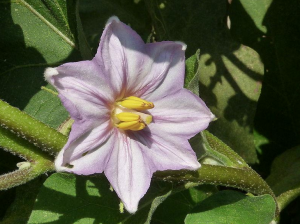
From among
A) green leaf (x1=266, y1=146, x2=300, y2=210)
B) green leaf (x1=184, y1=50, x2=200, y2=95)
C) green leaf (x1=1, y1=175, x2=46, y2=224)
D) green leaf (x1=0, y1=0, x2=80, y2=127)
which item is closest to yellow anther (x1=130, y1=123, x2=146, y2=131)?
green leaf (x1=184, y1=50, x2=200, y2=95)

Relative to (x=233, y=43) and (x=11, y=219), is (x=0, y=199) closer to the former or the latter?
(x=11, y=219)

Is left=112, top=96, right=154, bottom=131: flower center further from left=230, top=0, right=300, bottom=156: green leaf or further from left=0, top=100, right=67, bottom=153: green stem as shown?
left=230, top=0, right=300, bottom=156: green leaf

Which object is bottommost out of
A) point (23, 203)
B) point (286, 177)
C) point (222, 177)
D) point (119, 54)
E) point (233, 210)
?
point (23, 203)

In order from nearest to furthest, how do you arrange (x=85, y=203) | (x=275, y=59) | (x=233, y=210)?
(x=233, y=210), (x=85, y=203), (x=275, y=59)

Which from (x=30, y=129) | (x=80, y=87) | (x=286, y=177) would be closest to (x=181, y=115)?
(x=80, y=87)

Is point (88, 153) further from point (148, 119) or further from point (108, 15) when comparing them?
point (108, 15)

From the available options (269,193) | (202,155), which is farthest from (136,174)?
(269,193)
